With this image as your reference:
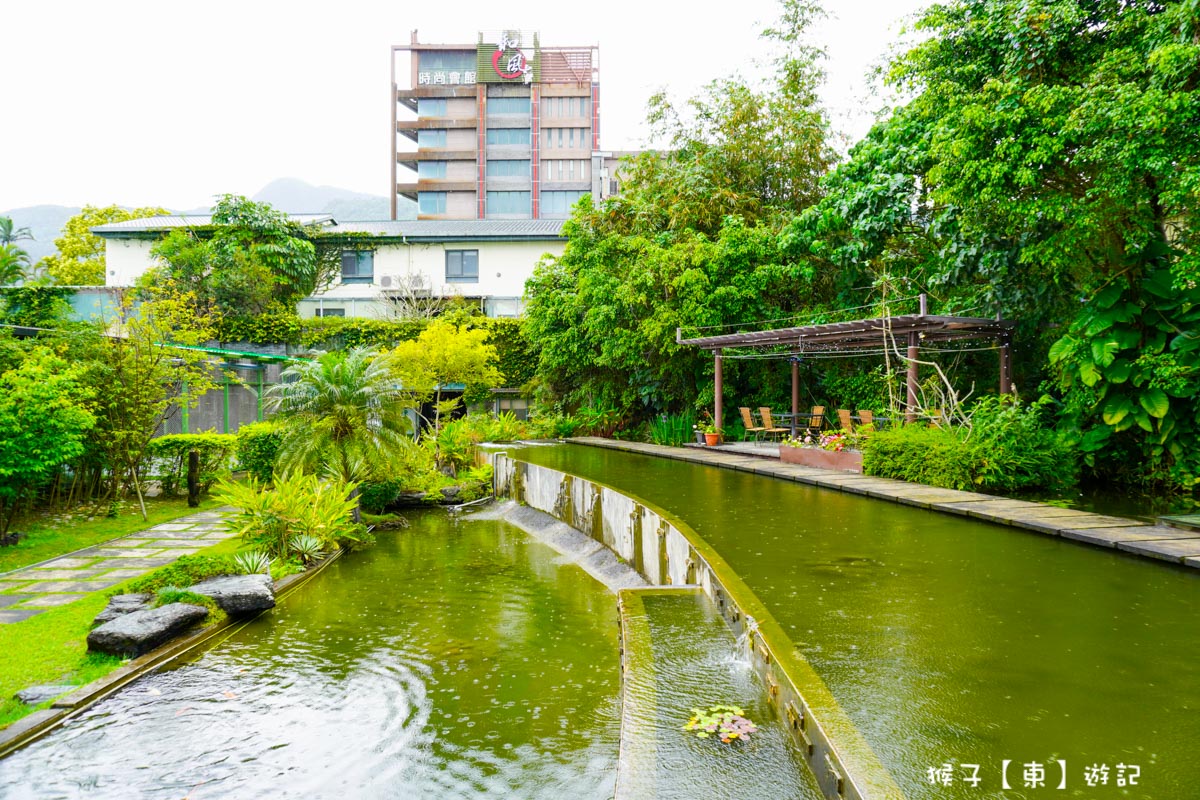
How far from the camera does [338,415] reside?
465 inches

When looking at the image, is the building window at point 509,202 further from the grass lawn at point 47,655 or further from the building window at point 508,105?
the grass lawn at point 47,655

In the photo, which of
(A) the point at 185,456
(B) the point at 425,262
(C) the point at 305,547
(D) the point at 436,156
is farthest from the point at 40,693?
(D) the point at 436,156

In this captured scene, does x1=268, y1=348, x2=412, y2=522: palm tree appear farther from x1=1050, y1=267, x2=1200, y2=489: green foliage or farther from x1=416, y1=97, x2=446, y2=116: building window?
x1=416, y1=97, x2=446, y2=116: building window

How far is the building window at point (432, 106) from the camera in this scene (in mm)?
54469

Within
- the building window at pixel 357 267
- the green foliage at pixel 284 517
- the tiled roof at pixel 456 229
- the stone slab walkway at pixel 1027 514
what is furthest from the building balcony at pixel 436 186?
the green foliage at pixel 284 517

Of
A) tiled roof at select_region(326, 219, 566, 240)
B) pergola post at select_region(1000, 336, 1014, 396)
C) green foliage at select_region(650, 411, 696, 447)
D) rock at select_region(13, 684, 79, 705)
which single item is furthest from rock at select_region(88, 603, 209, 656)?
tiled roof at select_region(326, 219, 566, 240)


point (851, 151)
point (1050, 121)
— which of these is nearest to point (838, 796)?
point (1050, 121)

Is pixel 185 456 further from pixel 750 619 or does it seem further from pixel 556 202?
pixel 556 202

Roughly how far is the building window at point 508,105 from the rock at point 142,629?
53.3 meters

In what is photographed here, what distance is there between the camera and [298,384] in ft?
38.6

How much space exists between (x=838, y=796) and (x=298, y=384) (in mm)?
10612

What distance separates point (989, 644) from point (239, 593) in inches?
234

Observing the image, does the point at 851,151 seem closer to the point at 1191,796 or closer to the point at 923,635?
the point at 923,635

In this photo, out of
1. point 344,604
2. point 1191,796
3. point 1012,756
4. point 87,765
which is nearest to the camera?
point 1191,796
